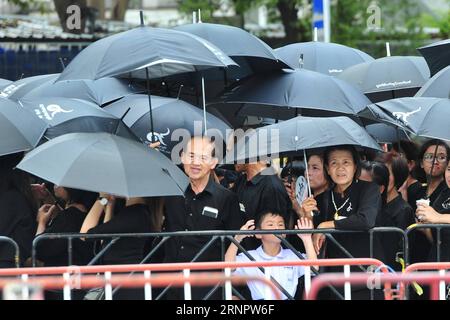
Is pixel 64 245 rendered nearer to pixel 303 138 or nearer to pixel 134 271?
pixel 134 271

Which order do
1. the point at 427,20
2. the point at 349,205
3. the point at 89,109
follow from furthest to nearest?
the point at 427,20, the point at 89,109, the point at 349,205

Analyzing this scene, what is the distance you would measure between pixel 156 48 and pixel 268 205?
5.38 ft

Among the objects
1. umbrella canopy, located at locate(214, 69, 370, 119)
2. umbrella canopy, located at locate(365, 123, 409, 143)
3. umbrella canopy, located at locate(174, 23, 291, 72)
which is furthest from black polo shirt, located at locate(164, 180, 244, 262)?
umbrella canopy, located at locate(365, 123, 409, 143)

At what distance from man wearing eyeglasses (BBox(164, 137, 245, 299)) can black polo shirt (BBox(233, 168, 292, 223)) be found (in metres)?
0.21

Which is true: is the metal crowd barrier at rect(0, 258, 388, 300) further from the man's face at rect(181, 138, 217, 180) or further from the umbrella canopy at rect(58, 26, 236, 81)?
the umbrella canopy at rect(58, 26, 236, 81)

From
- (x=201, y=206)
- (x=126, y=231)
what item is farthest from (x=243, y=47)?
(x=126, y=231)

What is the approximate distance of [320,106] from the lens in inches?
377

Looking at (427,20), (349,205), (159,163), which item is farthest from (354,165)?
(427,20)

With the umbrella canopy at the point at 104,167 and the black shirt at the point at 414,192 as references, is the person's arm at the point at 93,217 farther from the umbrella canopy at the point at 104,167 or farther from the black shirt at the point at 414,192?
the black shirt at the point at 414,192

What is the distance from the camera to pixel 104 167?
24.2 ft

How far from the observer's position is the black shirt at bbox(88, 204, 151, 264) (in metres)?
7.72

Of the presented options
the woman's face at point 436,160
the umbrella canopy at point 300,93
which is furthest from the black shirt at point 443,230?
the umbrella canopy at point 300,93

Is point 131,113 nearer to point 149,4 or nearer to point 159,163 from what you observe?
point 159,163
